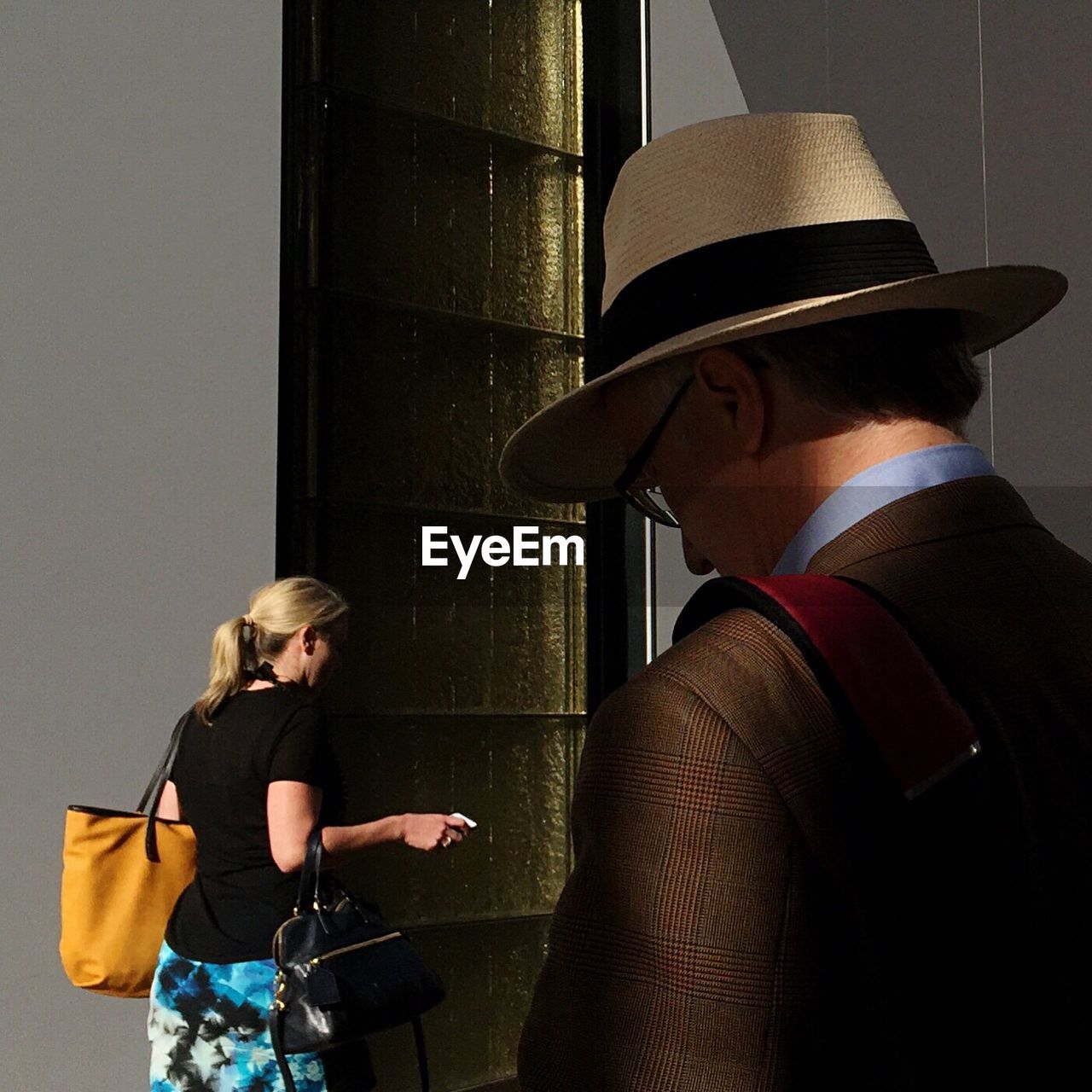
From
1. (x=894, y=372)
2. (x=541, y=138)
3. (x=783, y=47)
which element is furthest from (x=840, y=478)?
(x=541, y=138)

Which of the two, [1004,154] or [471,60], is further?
[471,60]

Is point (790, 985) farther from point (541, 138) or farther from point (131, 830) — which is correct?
point (541, 138)

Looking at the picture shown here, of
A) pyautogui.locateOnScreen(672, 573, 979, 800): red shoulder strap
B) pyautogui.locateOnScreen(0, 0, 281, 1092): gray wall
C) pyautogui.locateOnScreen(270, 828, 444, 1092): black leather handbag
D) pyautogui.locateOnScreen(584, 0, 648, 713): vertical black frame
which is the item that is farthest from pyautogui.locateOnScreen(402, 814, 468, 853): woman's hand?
pyautogui.locateOnScreen(672, 573, 979, 800): red shoulder strap

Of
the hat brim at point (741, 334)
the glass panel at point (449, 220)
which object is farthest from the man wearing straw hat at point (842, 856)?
the glass panel at point (449, 220)

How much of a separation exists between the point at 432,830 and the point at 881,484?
2.97 m

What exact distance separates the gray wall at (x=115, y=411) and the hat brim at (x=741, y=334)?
274 centimetres

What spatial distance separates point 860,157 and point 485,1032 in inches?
173

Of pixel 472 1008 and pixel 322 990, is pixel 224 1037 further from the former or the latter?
pixel 472 1008

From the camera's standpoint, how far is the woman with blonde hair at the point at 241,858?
331 cm

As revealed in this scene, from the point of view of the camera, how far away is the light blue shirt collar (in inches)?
36.3

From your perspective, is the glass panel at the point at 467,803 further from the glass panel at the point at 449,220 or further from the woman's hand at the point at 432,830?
the glass panel at the point at 449,220

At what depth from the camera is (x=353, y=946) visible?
3312 millimetres

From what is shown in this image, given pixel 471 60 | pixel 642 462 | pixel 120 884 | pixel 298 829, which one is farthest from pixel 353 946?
pixel 471 60

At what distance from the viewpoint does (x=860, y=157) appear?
3.73 ft
